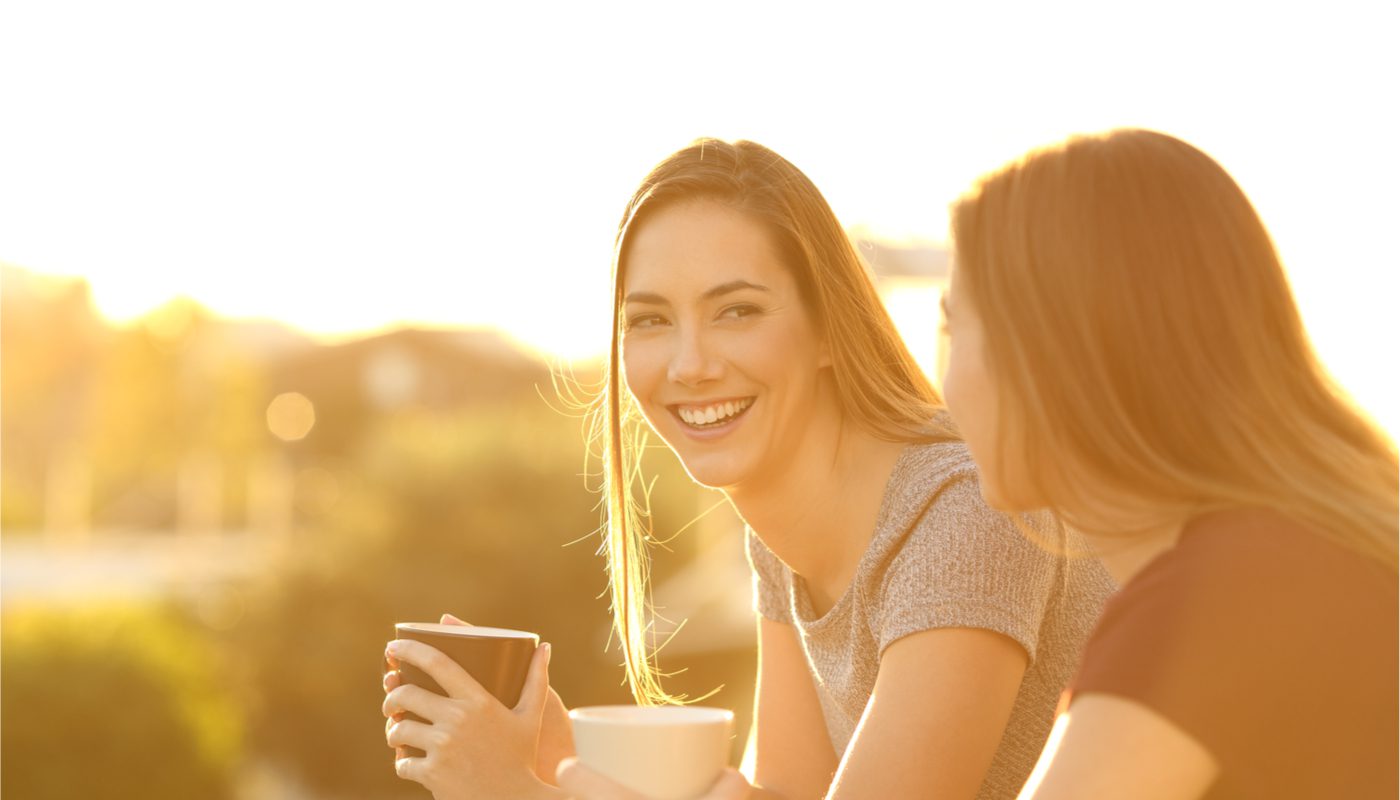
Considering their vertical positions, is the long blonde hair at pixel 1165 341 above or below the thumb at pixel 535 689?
above

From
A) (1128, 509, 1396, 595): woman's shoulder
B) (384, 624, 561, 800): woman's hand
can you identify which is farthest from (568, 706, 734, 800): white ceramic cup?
(384, 624, 561, 800): woman's hand

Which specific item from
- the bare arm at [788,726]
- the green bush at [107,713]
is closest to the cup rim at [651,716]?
the bare arm at [788,726]

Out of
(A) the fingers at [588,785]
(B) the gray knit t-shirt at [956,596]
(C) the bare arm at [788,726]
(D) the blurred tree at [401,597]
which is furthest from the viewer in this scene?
(D) the blurred tree at [401,597]

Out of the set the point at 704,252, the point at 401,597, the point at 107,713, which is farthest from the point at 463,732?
the point at 401,597

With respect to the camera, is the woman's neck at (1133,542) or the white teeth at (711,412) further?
the white teeth at (711,412)

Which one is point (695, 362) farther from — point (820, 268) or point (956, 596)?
point (956, 596)

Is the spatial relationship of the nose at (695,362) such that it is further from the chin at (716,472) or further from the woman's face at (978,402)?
the woman's face at (978,402)

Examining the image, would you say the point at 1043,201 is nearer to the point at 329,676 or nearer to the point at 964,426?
the point at 964,426

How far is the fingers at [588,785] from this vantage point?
1.54 metres

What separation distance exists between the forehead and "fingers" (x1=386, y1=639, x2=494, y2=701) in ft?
2.69

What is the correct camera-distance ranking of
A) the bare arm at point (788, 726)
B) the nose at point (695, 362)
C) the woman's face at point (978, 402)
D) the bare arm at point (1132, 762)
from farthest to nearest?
the bare arm at point (788, 726) < the nose at point (695, 362) < the woman's face at point (978, 402) < the bare arm at point (1132, 762)

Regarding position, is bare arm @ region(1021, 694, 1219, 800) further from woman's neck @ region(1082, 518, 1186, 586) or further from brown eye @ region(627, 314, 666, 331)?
brown eye @ region(627, 314, 666, 331)

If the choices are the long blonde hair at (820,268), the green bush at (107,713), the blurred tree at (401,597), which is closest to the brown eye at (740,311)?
the long blonde hair at (820,268)

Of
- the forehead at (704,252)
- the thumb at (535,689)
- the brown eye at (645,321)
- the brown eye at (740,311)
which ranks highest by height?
the forehead at (704,252)
